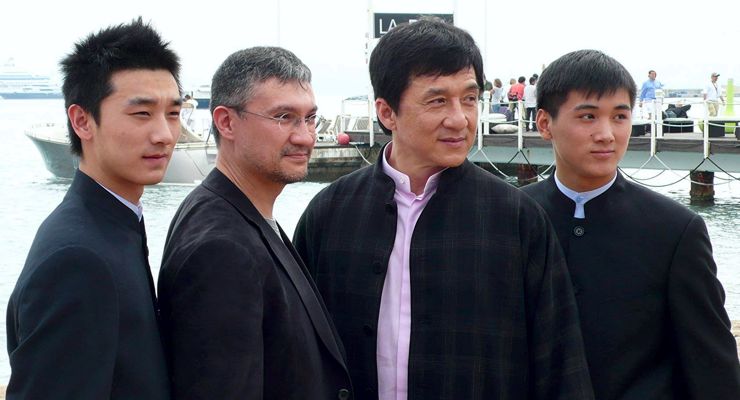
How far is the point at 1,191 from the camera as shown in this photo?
31375mm

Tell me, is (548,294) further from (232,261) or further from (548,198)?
(232,261)

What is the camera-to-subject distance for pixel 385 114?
119 inches

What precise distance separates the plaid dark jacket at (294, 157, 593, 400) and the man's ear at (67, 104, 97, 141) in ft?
2.78

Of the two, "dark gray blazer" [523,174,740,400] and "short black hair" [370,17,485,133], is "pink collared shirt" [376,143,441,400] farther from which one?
"dark gray blazer" [523,174,740,400]

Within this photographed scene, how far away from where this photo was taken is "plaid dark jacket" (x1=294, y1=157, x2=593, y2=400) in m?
2.75

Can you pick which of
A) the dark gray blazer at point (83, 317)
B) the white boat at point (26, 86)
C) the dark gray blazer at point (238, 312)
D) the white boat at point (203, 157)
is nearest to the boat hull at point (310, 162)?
the white boat at point (203, 157)

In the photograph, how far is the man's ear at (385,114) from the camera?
2.97 metres

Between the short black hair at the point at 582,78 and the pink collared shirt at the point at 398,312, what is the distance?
44 centimetres

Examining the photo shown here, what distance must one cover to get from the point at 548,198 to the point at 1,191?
101 ft

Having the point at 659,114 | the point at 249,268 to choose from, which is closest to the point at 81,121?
the point at 249,268

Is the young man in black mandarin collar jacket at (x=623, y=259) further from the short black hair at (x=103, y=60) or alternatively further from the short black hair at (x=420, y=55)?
the short black hair at (x=103, y=60)

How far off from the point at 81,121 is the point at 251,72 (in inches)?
18.1

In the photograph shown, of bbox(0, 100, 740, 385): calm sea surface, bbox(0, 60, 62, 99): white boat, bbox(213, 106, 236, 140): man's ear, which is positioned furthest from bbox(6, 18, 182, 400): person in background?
bbox(0, 60, 62, 99): white boat

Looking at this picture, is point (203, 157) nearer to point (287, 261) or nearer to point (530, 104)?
point (530, 104)
